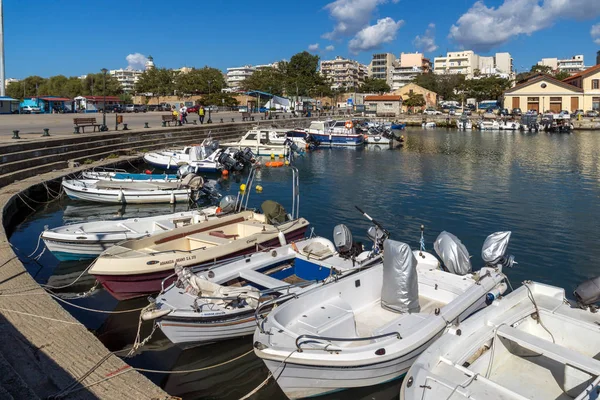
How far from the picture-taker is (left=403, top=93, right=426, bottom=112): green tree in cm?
9731

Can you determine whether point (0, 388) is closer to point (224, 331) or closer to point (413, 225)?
point (224, 331)

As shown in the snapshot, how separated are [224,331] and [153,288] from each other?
272 centimetres

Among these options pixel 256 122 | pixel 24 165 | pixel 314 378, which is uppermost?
pixel 256 122

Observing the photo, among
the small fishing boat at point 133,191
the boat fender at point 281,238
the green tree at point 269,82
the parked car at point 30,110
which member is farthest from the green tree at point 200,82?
the boat fender at point 281,238

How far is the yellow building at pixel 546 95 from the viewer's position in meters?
79.9

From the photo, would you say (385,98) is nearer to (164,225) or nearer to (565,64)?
(164,225)

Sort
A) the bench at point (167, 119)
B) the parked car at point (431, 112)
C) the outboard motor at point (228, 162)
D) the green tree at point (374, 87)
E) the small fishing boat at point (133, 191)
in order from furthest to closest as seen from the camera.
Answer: the green tree at point (374, 87) < the parked car at point (431, 112) < the bench at point (167, 119) < the outboard motor at point (228, 162) < the small fishing boat at point (133, 191)

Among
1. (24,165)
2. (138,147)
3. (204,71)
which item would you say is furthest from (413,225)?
(204,71)

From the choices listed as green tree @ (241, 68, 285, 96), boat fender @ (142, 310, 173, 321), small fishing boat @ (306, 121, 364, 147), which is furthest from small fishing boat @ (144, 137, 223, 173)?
green tree @ (241, 68, 285, 96)

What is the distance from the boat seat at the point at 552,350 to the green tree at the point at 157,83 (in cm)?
9899

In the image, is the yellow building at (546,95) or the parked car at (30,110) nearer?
the parked car at (30,110)

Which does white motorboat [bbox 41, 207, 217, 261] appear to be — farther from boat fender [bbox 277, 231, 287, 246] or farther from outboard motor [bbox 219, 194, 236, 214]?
boat fender [bbox 277, 231, 287, 246]

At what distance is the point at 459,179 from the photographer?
27547 millimetres

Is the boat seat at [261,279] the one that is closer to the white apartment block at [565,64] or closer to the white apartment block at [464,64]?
the white apartment block at [464,64]
